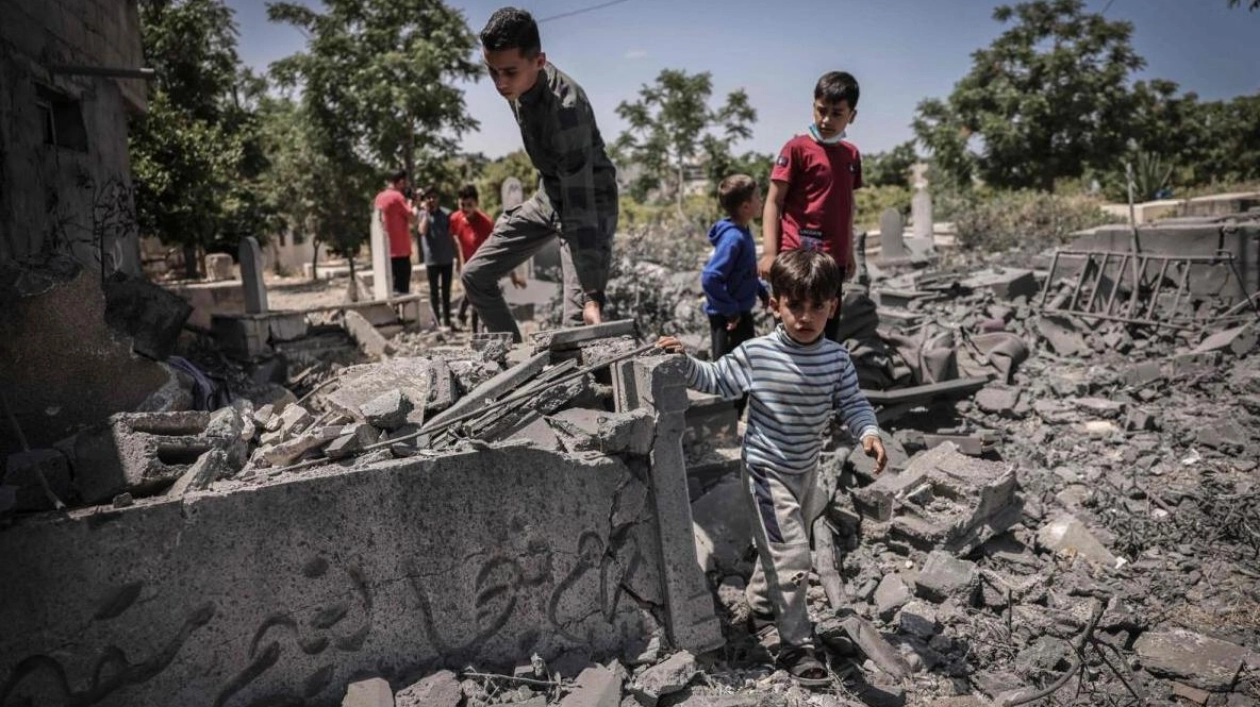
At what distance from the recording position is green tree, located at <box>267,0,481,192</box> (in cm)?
1788

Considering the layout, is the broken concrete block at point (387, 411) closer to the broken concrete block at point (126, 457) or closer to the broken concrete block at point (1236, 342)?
the broken concrete block at point (126, 457)

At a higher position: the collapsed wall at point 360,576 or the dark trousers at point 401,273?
the dark trousers at point 401,273

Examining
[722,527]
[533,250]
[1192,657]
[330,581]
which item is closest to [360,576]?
[330,581]

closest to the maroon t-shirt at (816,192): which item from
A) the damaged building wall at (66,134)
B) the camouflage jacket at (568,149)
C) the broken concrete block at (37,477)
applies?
the camouflage jacket at (568,149)

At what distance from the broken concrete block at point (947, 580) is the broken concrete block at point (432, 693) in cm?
236

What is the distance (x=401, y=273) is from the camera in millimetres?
10836

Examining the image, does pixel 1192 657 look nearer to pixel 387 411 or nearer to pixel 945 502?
pixel 945 502

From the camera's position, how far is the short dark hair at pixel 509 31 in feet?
11.4

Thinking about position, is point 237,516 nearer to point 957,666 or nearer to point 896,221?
point 957,666

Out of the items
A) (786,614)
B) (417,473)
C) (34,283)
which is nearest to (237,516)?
Answer: (417,473)

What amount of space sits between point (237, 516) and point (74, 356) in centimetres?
125

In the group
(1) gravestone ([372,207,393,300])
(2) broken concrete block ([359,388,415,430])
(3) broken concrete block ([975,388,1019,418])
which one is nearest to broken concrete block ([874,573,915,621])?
(2) broken concrete block ([359,388,415,430])

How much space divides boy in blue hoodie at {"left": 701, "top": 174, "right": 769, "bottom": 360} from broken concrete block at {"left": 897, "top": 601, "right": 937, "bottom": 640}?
5.99 feet

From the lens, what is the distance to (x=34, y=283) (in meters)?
3.06
